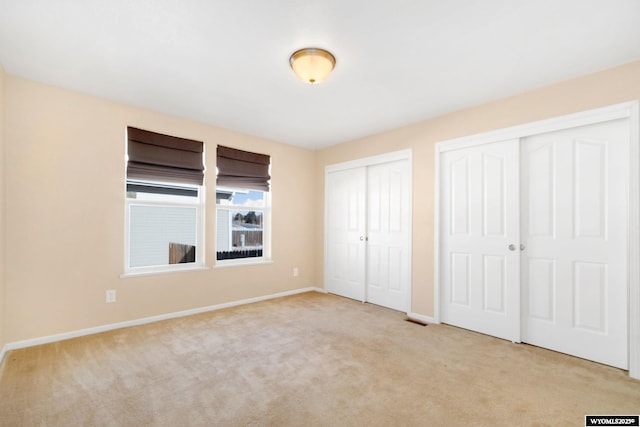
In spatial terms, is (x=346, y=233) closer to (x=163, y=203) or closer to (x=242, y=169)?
(x=242, y=169)

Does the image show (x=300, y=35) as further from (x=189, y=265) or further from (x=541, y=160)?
(x=189, y=265)

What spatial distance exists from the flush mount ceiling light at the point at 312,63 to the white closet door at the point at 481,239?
6.48 feet

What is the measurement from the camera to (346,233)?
191 inches

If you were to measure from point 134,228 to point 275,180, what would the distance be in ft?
6.85

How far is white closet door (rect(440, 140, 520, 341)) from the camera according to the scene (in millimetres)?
3068

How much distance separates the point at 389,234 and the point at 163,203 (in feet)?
9.93

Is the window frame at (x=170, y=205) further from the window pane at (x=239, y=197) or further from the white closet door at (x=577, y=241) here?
the white closet door at (x=577, y=241)

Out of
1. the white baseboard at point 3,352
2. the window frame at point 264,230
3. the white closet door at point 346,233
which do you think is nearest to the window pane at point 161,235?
the window frame at point 264,230

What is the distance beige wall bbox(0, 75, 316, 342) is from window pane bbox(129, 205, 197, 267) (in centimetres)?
19

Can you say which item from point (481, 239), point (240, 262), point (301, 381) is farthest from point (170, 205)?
point (481, 239)

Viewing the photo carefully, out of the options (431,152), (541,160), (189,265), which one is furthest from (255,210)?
(541,160)

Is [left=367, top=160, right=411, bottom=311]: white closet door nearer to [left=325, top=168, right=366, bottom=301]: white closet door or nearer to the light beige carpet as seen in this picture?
[left=325, top=168, right=366, bottom=301]: white closet door

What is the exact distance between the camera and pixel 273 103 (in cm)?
333

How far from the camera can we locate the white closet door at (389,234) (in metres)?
4.06
